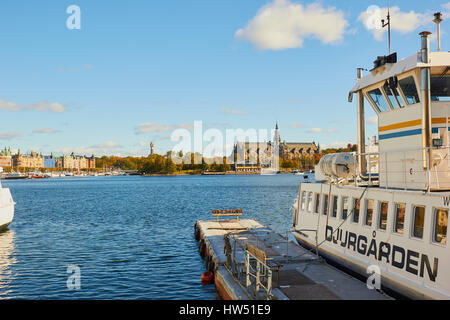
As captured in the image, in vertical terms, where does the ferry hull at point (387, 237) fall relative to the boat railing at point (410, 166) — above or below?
below

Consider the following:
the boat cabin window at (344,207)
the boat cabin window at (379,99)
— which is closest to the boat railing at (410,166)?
the boat cabin window at (344,207)

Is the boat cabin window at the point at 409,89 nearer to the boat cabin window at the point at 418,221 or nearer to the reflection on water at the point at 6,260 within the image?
the boat cabin window at the point at 418,221

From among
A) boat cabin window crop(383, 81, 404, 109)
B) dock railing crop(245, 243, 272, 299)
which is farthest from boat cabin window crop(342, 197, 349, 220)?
dock railing crop(245, 243, 272, 299)

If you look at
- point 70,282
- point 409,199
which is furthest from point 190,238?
point 409,199

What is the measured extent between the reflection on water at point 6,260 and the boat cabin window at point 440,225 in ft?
73.9

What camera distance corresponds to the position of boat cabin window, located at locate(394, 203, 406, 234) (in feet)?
48.1

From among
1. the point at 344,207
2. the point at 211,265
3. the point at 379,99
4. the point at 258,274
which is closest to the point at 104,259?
the point at 211,265

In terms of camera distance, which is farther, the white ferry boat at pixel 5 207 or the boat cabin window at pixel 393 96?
the white ferry boat at pixel 5 207

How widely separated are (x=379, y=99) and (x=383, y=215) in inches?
243

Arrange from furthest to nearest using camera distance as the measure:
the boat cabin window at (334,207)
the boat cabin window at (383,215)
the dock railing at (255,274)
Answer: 1. the boat cabin window at (334,207)
2. the boat cabin window at (383,215)
3. the dock railing at (255,274)

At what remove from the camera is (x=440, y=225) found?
12.8 meters

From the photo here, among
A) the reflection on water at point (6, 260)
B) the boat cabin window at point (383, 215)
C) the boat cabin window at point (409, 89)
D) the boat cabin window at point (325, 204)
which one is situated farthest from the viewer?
the reflection on water at point (6, 260)

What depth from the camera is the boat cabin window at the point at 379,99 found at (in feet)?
61.6

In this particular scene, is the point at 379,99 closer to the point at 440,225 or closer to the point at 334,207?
the point at 334,207
